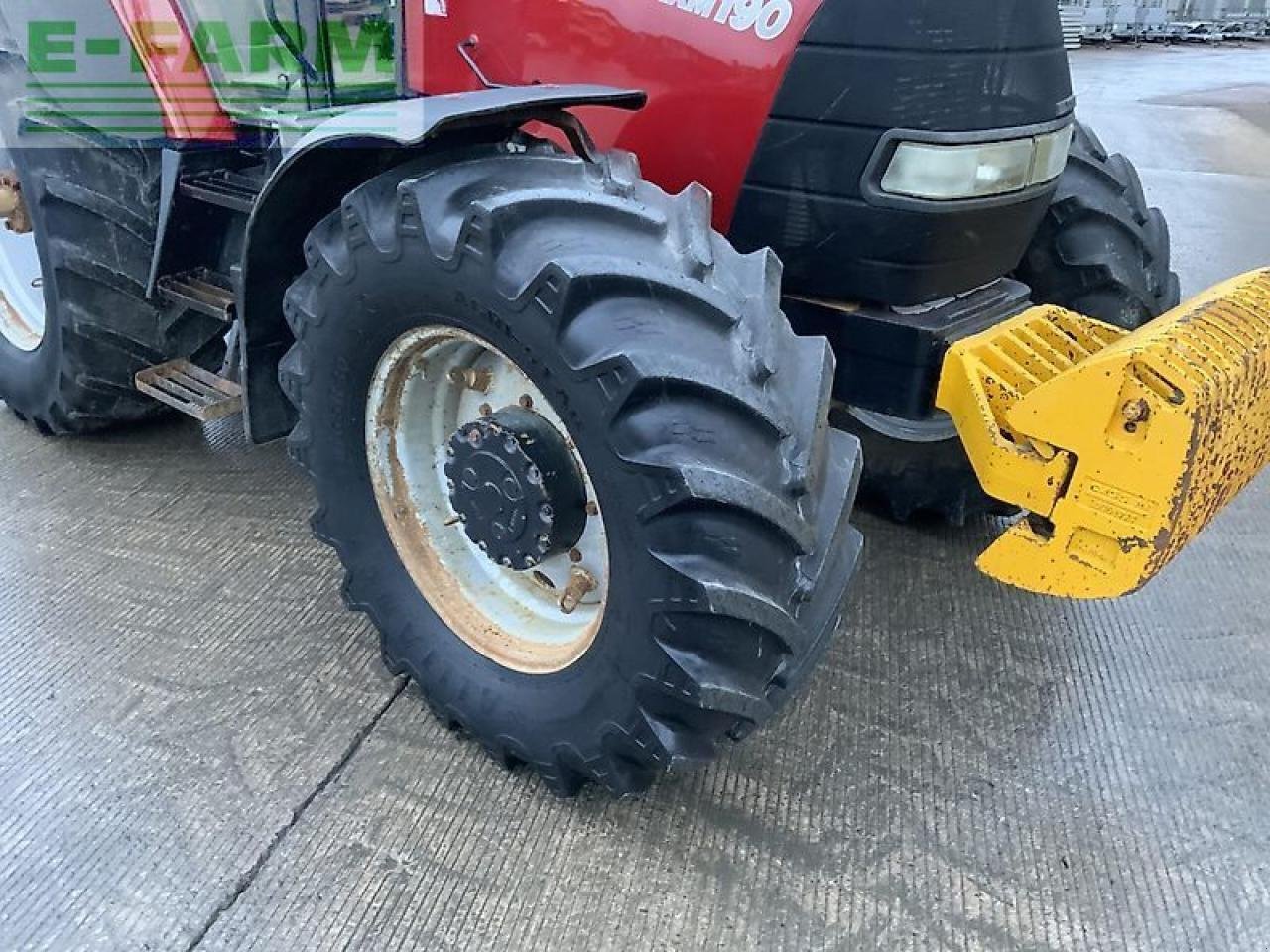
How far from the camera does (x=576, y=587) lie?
208 centimetres

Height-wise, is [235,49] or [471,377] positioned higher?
[235,49]

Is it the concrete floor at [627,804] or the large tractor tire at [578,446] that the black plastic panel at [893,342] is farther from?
the concrete floor at [627,804]

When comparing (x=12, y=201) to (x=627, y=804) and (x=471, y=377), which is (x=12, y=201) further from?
(x=627, y=804)

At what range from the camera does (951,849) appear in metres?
2.03

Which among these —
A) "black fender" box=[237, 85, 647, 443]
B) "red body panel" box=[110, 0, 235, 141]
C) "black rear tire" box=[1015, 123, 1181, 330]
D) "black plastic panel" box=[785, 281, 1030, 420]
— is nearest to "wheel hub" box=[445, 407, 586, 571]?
"black fender" box=[237, 85, 647, 443]

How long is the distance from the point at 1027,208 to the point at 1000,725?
1.10m

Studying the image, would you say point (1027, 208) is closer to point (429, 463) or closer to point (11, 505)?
point (429, 463)

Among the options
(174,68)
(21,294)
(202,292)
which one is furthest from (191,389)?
(21,294)

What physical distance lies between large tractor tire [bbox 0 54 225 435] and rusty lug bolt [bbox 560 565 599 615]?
1.70 meters

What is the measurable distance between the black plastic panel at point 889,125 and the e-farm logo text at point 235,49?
3.42 ft

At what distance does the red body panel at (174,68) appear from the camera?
2.59 metres

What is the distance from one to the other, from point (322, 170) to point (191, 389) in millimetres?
1176

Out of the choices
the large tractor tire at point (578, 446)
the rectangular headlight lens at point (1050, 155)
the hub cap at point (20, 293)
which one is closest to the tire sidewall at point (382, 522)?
the large tractor tire at point (578, 446)

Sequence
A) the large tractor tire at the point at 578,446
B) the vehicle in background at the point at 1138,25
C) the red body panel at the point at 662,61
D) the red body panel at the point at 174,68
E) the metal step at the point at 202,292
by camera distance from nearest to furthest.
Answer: the large tractor tire at the point at 578,446
the red body panel at the point at 662,61
the red body panel at the point at 174,68
the metal step at the point at 202,292
the vehicle in background at the point at 1138,25
